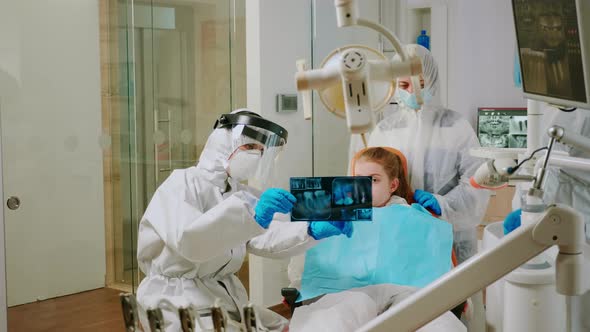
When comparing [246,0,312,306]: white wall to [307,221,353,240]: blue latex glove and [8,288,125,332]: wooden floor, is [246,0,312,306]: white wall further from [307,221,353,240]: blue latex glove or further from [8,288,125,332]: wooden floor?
[307,221,353,240]: blue latex glove

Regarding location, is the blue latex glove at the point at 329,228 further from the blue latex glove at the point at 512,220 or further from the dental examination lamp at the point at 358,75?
the dental examination lamp at the point at 358,75

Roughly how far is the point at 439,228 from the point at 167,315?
87cm

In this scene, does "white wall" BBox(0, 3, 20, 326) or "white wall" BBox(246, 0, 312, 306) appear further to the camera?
"white wall" BBox(246, 0, 312, 306)

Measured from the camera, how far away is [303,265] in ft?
7.54

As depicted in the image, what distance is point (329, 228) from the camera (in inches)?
76.2

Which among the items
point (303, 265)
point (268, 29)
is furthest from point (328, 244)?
point (268, 29)

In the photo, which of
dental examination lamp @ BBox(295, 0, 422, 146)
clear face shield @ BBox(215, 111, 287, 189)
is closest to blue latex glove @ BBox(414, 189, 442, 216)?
clear face shield @ BBox(215, 111, 287, 189)

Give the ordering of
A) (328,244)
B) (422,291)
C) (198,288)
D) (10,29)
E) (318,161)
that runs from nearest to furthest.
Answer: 1. (422,291)
2. (198,288)
3. (328,244)
4. (10,29)
5. (318,161)

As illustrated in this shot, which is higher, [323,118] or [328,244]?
[323,118]

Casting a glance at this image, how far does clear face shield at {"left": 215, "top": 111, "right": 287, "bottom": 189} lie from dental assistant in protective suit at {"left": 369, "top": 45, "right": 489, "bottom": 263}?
0.53 meters

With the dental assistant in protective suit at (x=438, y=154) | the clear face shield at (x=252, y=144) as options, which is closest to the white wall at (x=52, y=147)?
the clear face shield at (x=252, y=144)

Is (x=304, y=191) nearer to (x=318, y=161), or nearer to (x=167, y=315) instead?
(x=167, y=315)

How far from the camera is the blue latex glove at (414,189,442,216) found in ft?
7.52

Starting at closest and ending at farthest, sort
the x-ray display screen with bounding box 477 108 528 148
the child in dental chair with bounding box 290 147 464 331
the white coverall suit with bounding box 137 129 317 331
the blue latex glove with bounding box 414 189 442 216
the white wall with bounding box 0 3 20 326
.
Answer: the child in dental chair with bounding box 290 147 464 331 < the white coverall suit with bounding box 137 129 317 331 < the blue latex glove with bounding box 414 189 442 216 < the white wall with bounding box 0 3 20 326 < the x-ray display screen with bounding box 477 108 528 148
